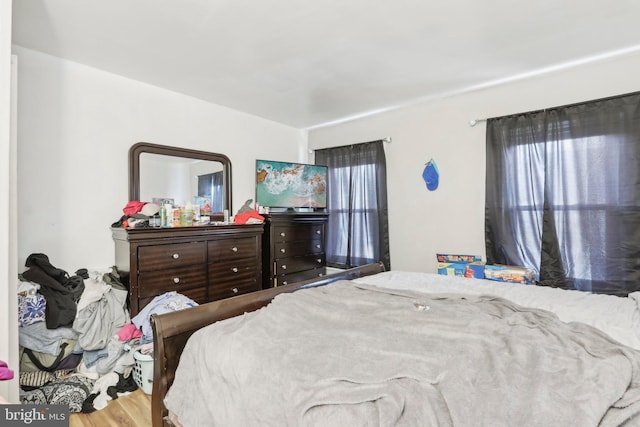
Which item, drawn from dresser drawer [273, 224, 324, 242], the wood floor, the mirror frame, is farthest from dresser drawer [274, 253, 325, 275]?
the wood floor

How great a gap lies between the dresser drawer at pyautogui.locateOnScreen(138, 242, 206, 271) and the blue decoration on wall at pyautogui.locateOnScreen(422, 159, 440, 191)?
249 centimetres

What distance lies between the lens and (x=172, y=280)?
101 inches

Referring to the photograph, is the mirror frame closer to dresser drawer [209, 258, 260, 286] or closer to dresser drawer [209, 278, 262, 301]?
dresser drawer [209, 258, 260, 286]

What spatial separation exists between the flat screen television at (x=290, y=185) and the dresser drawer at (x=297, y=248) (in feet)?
1.71

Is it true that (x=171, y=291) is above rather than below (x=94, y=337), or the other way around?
above

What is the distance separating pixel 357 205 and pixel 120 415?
121 inches

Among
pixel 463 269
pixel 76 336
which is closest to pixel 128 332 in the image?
pixel 76 336

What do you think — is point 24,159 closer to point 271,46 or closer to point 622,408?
point 271,46

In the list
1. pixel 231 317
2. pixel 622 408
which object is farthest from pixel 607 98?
pixel 231 317

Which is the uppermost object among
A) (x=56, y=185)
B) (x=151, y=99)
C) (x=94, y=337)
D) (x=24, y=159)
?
(x=151, y=99)

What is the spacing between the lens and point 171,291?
256cm

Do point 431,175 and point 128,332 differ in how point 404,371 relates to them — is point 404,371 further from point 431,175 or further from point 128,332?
point 431,175

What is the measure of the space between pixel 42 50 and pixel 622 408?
12.4 feet

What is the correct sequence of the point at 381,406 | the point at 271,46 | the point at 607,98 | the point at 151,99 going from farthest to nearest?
the point at 151,99 → the point at 607,98 → the point at 271,46 → the point at 381,406
